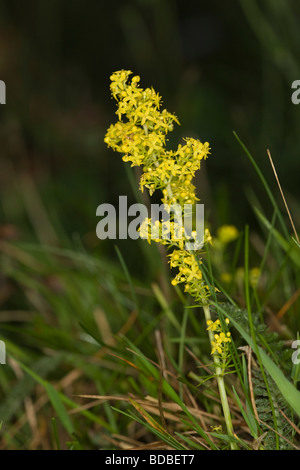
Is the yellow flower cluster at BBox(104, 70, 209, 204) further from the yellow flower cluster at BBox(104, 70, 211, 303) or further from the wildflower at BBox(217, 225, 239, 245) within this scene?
the wildflower at BBox(217, 225, 239, 245)

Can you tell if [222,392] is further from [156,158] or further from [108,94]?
[108,94]

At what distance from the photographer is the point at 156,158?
56 centimetres

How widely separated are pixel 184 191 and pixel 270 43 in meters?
1.02

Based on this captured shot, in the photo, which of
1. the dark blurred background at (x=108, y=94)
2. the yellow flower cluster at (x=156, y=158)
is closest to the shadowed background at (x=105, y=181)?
A: the dark blurred background at (x=108, y=94)

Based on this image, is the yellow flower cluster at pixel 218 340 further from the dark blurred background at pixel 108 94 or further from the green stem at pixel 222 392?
the dark blurred background at pixel 108 94

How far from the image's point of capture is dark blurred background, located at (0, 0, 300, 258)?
1.74m

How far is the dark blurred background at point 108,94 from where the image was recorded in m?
1.74

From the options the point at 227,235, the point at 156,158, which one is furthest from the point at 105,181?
the point at 156,158

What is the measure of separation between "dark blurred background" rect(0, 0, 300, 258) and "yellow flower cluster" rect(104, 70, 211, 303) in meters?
0.97

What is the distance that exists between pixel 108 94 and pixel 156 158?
184 cm

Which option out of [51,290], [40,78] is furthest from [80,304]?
[40,78]

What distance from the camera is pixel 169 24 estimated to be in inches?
94.8

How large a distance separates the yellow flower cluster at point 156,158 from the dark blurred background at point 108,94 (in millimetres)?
969
